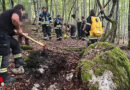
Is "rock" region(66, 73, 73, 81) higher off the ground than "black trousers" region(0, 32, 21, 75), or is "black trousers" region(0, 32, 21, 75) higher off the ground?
"black trousers" region(0, 32, 21, 75)

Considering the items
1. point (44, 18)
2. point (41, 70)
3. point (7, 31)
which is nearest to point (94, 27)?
point (41, 70)

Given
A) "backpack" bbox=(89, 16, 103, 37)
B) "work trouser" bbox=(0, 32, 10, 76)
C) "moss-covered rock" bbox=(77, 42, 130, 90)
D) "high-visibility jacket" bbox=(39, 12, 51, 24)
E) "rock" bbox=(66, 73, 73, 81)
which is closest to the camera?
"moss-covered rock" bbox=(77, 42, 130, 90)

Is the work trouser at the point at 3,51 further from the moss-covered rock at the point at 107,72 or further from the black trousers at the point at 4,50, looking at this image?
the moss-covered rock at the point at 107,72

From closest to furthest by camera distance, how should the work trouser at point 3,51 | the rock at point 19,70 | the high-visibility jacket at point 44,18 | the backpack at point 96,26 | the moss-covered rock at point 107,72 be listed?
1. the moss-covered rock at point 107,72
2. the work trouser at point 3,51
3. the rock at point 19,70
4. the backpack at point 96,26
5. the high-visibility jacket at point 44,18

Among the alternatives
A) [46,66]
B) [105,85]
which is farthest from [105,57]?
[46,66]

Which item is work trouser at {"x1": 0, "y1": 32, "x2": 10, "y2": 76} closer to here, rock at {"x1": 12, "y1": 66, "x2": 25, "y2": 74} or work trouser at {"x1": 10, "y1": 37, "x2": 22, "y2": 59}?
work trouser at {"x1": 10, "y1": 37, "x2": 22, "y2": 59}

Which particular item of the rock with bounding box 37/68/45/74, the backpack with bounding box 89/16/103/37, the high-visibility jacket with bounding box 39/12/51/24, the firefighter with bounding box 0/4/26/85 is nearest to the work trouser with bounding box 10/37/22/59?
the firefighter with bounding box 0/4/26/85

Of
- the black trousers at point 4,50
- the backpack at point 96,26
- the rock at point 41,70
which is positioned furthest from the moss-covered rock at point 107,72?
the backpack at point 96,26

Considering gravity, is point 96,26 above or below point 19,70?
above

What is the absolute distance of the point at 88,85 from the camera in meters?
3.39

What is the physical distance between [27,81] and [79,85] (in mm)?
1355

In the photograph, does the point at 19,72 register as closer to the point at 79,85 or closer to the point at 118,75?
the point at 79,85

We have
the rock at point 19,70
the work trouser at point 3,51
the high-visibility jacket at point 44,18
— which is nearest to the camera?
the work trouser at point 3,51

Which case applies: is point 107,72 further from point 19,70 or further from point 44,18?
point 44,18
